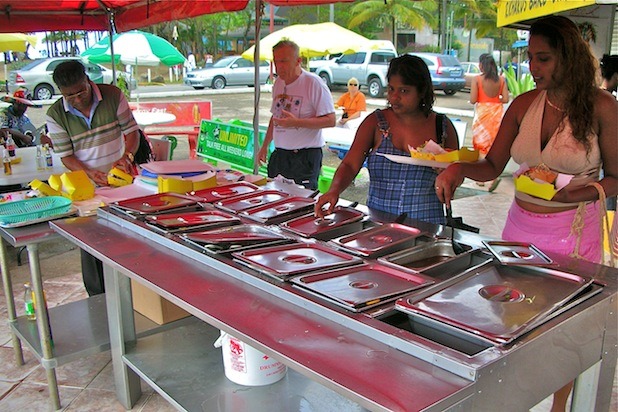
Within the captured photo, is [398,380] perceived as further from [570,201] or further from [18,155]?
[18,155]

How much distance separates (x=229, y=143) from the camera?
267 inches

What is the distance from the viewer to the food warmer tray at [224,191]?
268cm

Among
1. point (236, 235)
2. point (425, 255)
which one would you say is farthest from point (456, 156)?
point (236, 235)

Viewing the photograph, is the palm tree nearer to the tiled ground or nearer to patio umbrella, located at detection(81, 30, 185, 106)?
patio umbrella, located at detection(81, 30, 185, 106)

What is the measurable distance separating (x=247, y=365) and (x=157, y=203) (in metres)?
0.84

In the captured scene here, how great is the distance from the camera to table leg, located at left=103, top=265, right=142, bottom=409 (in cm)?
242

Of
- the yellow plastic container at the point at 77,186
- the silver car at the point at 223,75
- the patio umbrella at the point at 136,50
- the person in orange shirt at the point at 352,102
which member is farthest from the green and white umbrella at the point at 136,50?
the silver car at the point at 223,75

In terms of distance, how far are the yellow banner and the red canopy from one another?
243 centimetres

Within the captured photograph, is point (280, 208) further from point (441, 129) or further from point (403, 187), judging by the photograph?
point (441, 129)

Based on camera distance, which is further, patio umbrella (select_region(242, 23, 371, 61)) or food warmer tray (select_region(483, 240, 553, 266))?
patio umbrella (select_region(242, 23, 371, 61))

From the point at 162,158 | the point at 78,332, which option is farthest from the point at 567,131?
the point at 162,158

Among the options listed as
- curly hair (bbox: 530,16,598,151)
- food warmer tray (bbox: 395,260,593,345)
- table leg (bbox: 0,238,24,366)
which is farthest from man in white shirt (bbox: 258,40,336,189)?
food warmer tray (bbox: 395,260,593,345)

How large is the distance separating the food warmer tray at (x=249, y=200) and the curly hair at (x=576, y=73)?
1.26m

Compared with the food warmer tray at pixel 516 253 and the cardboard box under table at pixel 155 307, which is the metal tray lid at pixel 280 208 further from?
the food warmer tray at pixel 516 253
